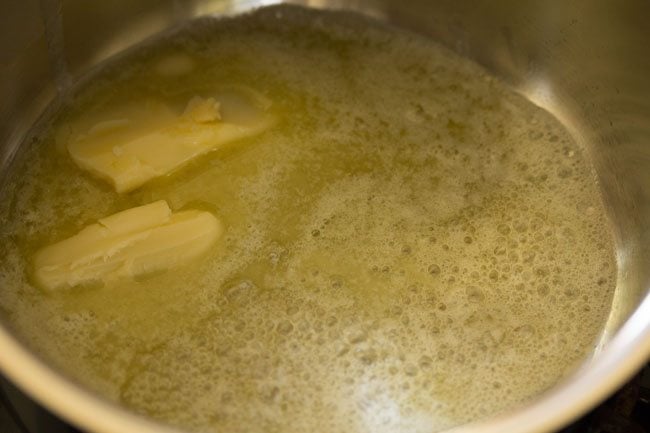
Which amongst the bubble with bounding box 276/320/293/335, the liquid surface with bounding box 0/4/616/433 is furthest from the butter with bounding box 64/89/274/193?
the bubble with bounding box 276/320/293/335

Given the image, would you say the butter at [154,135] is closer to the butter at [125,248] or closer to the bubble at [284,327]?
the butter at [125,248]

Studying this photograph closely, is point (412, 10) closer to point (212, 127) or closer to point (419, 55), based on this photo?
point (419, 55)

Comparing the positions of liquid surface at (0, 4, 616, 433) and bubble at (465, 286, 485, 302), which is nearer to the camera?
liquid surface at (0, 4, 616, 433)

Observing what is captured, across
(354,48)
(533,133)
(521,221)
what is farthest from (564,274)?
(354,48)

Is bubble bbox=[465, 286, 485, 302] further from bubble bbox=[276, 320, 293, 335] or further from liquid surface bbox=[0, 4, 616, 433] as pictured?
bubble bbox=[276, 320, 293, 335]

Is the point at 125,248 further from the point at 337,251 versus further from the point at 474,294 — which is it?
the point at 474,294

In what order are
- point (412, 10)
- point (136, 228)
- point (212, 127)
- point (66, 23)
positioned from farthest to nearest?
point (412, 10)
point (66, 23)
point (212, 127)
point (136, 228)
